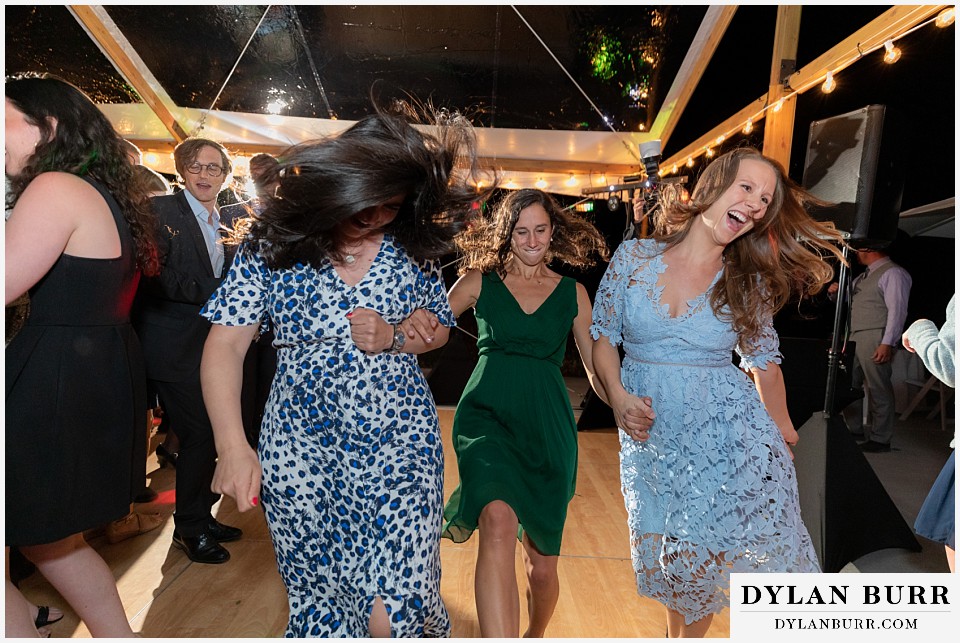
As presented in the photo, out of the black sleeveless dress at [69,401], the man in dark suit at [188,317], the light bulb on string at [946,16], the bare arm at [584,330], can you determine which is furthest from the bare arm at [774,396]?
the man in dark suit at [188,317]

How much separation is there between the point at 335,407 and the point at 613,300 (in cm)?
112


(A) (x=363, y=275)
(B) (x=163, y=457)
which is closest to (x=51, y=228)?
(A) (x=363, y=275)

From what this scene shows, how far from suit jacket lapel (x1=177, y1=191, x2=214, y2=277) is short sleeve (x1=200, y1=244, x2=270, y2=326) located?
162 centimetres

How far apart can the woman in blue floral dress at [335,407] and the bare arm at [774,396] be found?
1198 millimetres

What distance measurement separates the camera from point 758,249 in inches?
89.7

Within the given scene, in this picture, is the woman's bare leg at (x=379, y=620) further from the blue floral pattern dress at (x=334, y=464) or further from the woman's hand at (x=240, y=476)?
the woman's hand at (x=240, y=476)

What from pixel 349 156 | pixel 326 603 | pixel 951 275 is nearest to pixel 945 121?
pixel 951 275

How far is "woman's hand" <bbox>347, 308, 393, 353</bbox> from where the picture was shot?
5.12 feet

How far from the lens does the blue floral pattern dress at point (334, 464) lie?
1.55m

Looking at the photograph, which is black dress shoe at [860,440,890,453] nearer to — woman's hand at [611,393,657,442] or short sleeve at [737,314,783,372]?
short sleeve at [737,314,783,372]

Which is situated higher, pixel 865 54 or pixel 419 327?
pixel 865 54

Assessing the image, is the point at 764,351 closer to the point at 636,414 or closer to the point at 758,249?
the point at 758,249

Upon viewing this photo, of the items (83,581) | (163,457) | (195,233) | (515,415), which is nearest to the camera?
(83,581)

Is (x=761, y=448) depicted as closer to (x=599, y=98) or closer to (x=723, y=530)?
(x=723, y=530)
